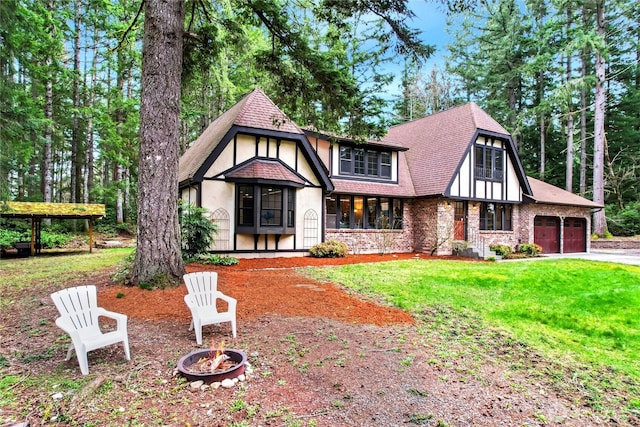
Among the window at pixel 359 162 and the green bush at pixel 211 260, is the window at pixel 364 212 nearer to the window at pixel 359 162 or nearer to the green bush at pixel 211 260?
the window at pixel 359 162

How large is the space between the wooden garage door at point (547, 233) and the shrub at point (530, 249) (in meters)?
1.64

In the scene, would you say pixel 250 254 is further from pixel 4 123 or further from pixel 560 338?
pixel 560 338

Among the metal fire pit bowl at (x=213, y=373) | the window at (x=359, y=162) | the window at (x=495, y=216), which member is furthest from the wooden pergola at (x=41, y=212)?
the window at (x=495, y=216)

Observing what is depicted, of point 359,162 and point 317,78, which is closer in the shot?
point 317,78

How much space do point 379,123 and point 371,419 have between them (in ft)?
22.4

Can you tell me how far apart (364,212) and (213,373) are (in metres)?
13.5

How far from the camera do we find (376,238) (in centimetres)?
1636

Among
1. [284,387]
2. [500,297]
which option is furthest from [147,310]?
[500,297]

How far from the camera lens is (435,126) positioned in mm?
19625

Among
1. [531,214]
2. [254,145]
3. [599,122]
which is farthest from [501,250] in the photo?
[599,122]

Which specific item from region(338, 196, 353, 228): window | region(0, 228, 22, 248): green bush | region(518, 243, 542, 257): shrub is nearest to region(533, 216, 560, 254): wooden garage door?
region(518, 243, 542, 257): shrub

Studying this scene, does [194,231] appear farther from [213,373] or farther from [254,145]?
[213,373]

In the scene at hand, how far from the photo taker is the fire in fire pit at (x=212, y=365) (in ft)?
10.7

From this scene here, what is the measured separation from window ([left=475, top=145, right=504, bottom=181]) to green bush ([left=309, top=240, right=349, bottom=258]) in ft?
27.8
